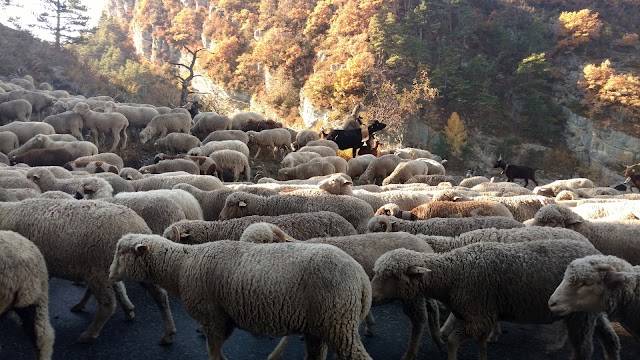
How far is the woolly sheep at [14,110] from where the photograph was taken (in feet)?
64.3

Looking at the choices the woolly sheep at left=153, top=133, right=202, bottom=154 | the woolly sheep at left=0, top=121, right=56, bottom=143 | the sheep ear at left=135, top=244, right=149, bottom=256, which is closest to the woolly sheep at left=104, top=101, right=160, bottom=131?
the woolly sheep at left=153, top=133, right=202, bottom=154

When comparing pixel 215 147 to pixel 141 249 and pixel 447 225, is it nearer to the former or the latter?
pixel 447 225

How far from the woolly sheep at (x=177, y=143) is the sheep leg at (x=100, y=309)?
46.8 ft

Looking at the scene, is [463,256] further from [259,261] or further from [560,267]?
[259,261]

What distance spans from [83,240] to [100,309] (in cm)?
87

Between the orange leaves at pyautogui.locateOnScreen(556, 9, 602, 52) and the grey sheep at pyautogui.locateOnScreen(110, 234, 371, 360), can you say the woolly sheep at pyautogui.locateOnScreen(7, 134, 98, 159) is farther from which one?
the orange leaves at pyautogui.locateOnScreen(556, 9, 602, 52)

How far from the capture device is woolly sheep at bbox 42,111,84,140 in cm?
1848

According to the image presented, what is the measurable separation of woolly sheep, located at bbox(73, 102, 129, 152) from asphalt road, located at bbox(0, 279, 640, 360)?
45.5ft

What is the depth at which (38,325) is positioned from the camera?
169 inches

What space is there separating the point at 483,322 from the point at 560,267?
3.25 feet

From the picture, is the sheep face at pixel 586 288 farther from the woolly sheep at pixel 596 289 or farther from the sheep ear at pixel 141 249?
the sheep ear at pixel 141 249

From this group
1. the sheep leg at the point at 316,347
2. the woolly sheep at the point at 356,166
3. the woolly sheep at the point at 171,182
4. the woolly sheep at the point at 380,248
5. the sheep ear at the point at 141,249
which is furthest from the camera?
the woolly sheep at the point at 356,166

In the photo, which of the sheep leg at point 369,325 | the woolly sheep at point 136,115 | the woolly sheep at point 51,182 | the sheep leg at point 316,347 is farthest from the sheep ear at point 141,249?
the woolly sheep at point 136,115

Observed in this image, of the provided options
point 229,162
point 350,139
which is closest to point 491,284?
point 229,162
